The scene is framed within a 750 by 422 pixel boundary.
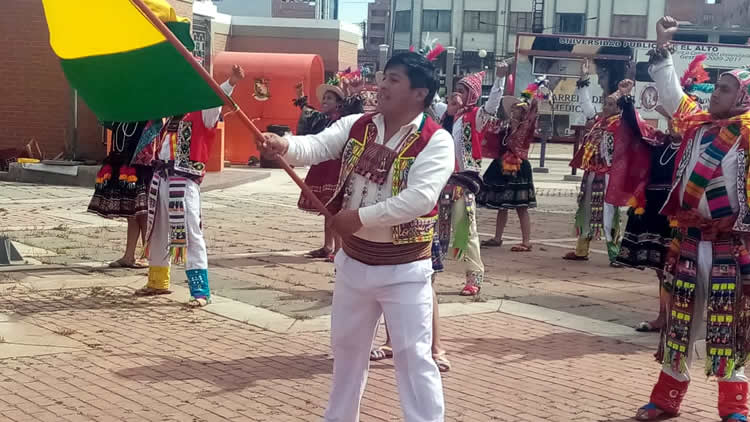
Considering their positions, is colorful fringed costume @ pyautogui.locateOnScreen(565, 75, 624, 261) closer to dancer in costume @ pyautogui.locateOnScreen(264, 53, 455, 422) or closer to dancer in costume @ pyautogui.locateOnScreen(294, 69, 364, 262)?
dancer in costume @ pyautogui.locateOnScreen(294, 69, 364, 262)

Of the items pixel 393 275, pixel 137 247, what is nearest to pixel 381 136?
pixel 393 275

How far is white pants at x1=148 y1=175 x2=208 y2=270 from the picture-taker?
844cm

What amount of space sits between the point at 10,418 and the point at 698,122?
13.2 ft

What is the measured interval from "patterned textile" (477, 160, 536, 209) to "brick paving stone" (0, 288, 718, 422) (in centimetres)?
449

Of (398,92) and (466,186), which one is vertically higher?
(398,92)

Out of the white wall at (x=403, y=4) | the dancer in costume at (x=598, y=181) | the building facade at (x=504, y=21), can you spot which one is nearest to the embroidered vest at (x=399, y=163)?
the dancer in costume at (x=598, y=181)

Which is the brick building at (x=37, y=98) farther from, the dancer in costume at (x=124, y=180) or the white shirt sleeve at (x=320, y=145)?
the white shirt sleeve at (x=320, y=145)

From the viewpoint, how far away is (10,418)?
5.45 m


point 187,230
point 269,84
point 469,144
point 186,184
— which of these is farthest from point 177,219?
point 269,84

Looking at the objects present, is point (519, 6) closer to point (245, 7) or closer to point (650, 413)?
point (245, 7)

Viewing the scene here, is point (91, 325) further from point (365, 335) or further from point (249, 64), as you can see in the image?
point (249, 64)

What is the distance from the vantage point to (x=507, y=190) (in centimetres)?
1288

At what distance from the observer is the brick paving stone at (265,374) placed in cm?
580

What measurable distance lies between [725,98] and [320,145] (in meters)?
2.34
